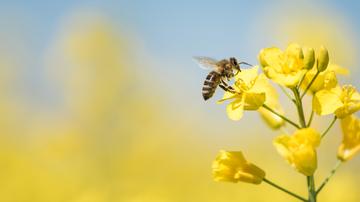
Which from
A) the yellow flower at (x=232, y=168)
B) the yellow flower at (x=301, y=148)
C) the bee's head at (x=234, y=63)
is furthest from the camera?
the bee's head at (x=234, y=63)

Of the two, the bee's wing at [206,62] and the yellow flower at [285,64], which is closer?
the yellow flower at [285,64]

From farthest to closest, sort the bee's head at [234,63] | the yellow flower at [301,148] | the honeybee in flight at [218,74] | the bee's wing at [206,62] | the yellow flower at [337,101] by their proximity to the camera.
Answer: the bee's wing at [206,62] < the bee's head at [234,63] < the honeybee in flight at [218,74] < the yellow flower at [337,101] < the yellow flower at [301,148]

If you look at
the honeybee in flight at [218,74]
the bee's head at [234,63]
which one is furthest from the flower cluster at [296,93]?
the bee's head at [234,63]

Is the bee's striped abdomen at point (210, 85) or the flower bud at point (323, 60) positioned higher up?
the bee's striped abdomen at point (210, 85)

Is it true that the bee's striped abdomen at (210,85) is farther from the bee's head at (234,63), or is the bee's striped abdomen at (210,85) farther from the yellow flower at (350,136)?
the yellow flower at (350,136)

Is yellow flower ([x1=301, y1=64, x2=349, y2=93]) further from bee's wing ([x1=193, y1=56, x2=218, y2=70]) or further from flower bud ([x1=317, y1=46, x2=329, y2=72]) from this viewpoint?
bee's wing ([x1=193, y1=56, x2=218, y2=70])

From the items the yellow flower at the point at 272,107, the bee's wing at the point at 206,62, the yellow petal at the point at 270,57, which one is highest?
the bee's wing at the point at 206,62

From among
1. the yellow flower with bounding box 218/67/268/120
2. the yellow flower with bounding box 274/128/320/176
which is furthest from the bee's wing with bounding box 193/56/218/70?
the yellow flower with bounding box 274/128/320/176
